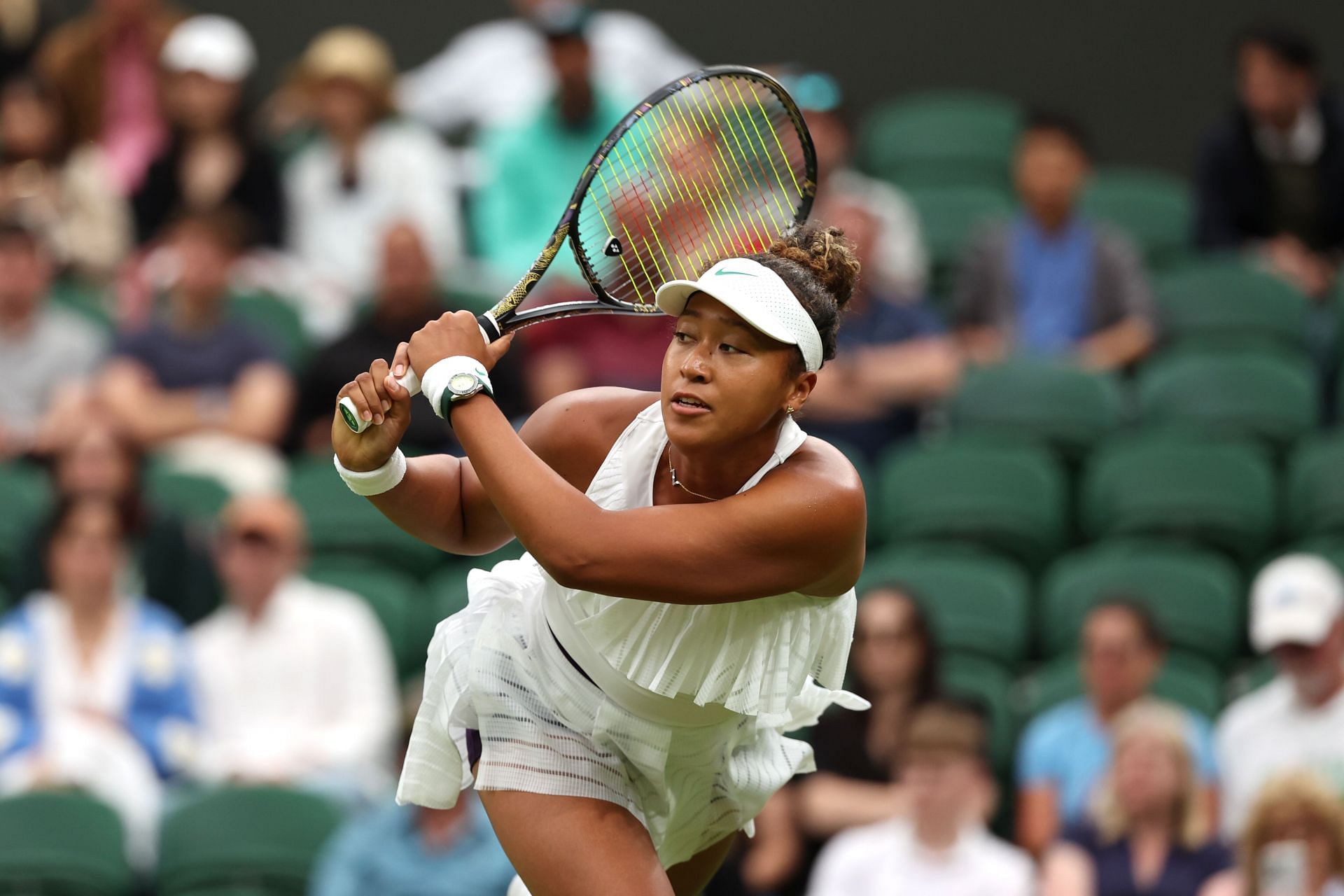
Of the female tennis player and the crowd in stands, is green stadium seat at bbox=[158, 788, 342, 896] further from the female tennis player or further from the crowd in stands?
the female tennis player

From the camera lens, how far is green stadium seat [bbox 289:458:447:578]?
7.57 meters

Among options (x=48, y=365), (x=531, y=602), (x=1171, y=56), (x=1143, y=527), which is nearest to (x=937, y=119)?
(x=1171, y=56)

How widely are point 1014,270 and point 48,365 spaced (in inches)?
149

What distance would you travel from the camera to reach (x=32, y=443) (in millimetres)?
7949

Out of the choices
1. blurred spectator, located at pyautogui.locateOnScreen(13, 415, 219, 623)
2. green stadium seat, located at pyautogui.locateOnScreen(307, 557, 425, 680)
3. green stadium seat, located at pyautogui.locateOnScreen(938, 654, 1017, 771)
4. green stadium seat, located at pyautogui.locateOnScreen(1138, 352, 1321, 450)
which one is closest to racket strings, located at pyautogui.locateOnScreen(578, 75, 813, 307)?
green stadium seat, located at pyautogui.locateOnScreen(938, 654, 1017, 771)

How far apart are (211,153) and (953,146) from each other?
338 centimetres

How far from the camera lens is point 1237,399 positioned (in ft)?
25.3

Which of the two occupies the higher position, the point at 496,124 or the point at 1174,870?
the point at 496,124

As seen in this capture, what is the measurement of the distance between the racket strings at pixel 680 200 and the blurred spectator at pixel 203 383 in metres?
4.35

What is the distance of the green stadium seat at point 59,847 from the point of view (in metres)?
5.91

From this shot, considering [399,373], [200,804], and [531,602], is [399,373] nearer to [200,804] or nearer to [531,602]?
[531,602]

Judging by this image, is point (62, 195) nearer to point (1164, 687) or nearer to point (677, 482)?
point (1164, 687)

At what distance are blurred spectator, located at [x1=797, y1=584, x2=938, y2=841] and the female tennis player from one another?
2.50 m

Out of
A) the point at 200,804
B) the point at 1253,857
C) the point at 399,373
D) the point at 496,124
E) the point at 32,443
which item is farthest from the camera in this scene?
the point at 496,124
